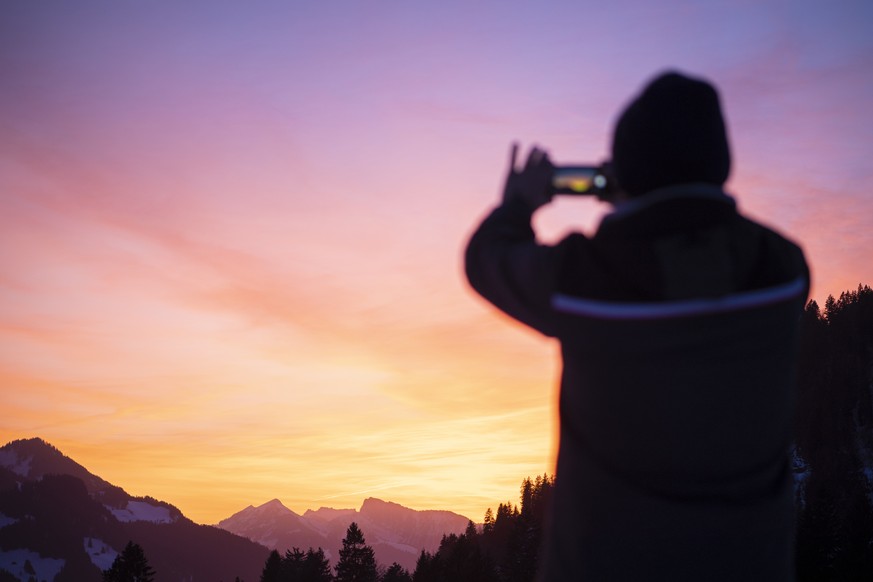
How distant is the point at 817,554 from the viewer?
175 feet

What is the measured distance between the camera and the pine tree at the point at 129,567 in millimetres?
76375

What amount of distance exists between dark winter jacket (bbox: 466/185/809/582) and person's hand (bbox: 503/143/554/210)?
376 mm

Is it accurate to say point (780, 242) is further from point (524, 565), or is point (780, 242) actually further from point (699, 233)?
point (524, 565)

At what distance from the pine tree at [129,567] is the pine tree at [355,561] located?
22534 mm

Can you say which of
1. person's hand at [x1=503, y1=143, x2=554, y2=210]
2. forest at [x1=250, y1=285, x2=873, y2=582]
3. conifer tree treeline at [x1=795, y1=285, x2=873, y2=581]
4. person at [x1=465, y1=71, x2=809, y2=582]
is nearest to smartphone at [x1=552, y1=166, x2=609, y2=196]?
person's hand at [x1=503, y1=143, x2=554, y2=210]

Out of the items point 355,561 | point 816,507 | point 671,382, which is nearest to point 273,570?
point 355,561

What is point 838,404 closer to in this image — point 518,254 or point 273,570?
point 273,570

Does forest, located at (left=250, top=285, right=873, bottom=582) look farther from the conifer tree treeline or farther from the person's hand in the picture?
the person's hand

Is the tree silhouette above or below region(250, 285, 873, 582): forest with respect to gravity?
below

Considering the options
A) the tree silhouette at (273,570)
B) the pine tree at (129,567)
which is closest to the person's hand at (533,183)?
the pine tree at (129,567)

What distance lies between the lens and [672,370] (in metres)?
2.08

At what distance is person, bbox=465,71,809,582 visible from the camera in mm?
2072

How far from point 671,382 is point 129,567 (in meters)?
90.9

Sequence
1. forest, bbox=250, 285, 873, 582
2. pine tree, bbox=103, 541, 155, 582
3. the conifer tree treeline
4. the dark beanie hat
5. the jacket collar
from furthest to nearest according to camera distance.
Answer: the conifer tree treeline
pine tree, bbox=103, 541, 155, 582
forest, bbox=250, 285, 873, 582
the dark beanie hat
the jacket collar
